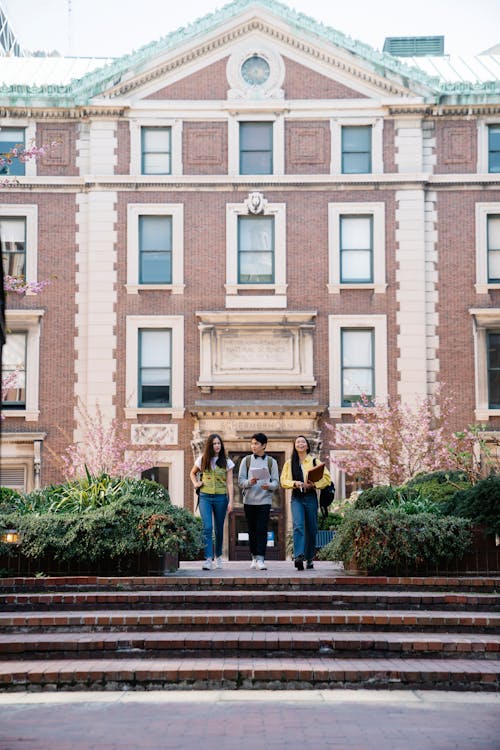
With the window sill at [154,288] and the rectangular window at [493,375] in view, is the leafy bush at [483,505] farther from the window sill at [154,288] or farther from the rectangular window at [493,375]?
the window sill at [154,288]

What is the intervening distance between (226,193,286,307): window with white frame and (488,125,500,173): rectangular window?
5813 millimetres

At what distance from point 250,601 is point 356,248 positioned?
2077 centimetres

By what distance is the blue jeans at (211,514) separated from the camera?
1595cm

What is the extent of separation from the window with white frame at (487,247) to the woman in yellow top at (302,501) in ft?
57.0

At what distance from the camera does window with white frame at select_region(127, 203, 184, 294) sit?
107 ft

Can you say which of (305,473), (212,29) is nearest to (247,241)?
(212,29)

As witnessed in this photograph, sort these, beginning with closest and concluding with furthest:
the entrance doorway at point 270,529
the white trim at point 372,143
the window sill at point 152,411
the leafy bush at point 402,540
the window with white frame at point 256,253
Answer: the leafy bush at point 402,540, the entrance doorway at point 270,529, the window sill at point 152,411, the window with white frame at point 256,253, the white trim at point 372,143

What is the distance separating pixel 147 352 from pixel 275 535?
19.5 feet

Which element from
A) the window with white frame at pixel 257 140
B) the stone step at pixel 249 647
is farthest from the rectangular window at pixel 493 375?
the stone step at pixel 249 647

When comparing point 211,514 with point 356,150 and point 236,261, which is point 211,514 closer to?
point 236,261

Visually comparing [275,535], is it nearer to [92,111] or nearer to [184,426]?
[184,426]

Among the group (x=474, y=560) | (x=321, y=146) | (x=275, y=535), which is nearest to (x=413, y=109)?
(x=321, y=146)

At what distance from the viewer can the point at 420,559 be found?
1439 centimetres

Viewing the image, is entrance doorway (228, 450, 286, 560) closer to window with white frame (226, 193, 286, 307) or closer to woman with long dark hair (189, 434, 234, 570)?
window with white frame (226, 193, 286, 307)
